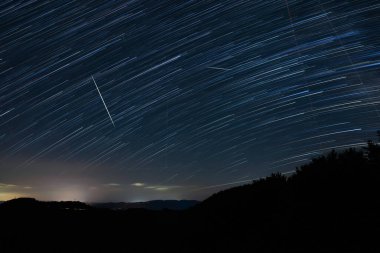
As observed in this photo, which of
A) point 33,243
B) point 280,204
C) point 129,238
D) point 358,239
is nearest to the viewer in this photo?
point 358,239

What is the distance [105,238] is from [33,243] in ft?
13.3

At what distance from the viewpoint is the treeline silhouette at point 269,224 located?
34.1 ft

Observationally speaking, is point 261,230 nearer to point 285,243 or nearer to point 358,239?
point 285,243

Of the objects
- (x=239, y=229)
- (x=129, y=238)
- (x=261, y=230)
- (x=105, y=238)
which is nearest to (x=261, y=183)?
(x=239, y=229)

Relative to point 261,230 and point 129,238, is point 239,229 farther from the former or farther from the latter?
point 129,238

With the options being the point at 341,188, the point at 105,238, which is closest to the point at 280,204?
the point at 341,188

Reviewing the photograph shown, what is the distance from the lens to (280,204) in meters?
14.4

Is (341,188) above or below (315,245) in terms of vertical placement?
above

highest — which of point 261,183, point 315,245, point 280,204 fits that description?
point 261,183

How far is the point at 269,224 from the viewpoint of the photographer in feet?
42.9

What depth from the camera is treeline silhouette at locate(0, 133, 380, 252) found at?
10383 mm

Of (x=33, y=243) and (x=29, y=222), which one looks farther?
(x=29, y=222)

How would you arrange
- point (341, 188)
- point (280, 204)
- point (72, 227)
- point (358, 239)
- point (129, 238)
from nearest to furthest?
1. point (358, 239)
2. point (341, 188)
3. point (280, 204)
4. point (129, 238)
5. point (72, 227)

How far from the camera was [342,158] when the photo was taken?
14.6m
